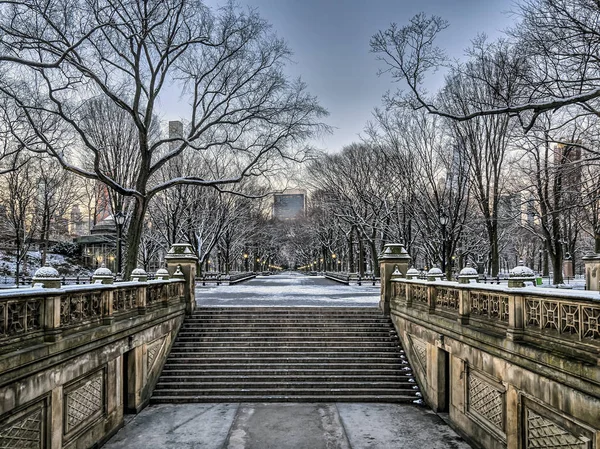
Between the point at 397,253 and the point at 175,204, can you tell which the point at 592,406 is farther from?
the point at 175,204

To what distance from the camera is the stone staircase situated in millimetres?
11828

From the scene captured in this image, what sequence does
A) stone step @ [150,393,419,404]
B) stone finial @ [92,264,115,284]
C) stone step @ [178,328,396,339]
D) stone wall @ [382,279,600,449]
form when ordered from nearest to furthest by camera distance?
stone wall @ [382,279,600,449]
stone finial @ [92,264,115,284]
stone step @ [150,393,419,404]
stone step @ [178,328,396,339]

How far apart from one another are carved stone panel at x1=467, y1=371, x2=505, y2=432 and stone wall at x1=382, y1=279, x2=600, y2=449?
0.02 meters

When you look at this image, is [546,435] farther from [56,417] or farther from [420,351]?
[56,417]

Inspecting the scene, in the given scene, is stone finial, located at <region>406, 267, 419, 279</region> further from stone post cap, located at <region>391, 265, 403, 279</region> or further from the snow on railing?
the snow on railing

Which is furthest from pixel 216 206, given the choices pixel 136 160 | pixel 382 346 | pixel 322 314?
pixel 382 346

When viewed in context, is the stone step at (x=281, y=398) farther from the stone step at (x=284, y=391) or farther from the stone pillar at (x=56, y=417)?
the stone pillar at (x=56, y=417)

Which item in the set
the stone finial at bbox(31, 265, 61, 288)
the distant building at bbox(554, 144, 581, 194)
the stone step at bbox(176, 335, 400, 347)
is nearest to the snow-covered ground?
the stone step at bbox(176, 335, 400, 347)

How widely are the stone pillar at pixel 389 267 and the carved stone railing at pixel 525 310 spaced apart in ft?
16.0

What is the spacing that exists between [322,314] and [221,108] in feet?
36.5

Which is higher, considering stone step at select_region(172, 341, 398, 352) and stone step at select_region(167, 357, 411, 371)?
stone step at select_region(172, 341, 398, 352)

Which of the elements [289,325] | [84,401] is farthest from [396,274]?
[84,401]

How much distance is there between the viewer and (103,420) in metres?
8.96

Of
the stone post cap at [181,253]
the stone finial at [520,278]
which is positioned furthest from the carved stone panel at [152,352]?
the stone finial at [520,278]
